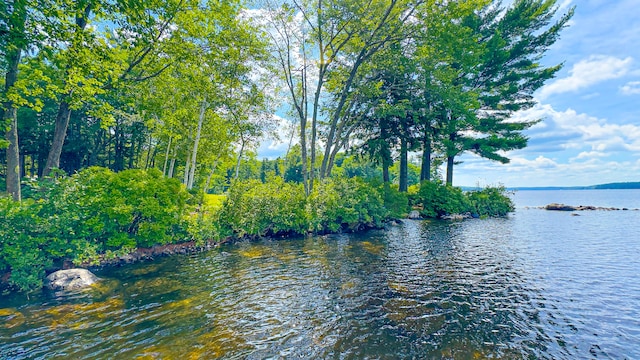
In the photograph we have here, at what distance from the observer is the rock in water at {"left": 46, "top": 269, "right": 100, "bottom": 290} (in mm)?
7547

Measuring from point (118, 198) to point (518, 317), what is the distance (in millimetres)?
12259

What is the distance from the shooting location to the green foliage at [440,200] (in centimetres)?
2502

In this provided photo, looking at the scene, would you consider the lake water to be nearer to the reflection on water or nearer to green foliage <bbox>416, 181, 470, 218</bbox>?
the reflection on water

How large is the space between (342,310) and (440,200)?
21.5 m

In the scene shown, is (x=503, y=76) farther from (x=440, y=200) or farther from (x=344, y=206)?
(x=344, y=206)

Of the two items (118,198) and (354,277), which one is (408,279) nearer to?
(354,277)

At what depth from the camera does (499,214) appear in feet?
92.0

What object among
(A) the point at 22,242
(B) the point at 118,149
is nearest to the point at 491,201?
(A) the point at 22,242

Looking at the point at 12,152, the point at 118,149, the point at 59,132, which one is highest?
the point at 118,149

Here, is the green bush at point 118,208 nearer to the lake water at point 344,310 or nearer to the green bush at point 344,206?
the lake water at point 344,310

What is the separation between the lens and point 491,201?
27.9m

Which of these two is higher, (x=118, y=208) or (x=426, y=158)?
(x=426, y=158)

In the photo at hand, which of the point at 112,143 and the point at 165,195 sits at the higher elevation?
the point at 112,143

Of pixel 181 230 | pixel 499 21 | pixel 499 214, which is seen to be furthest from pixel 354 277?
pixel 499 21
